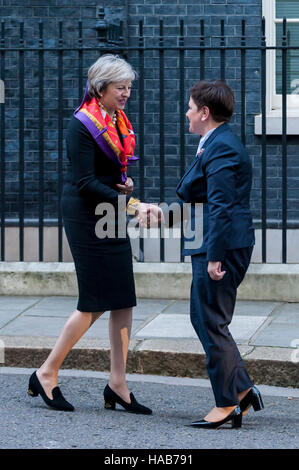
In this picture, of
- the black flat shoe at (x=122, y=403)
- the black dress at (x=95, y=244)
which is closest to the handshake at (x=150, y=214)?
the black dress at (x=95, y=244)

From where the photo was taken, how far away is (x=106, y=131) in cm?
522

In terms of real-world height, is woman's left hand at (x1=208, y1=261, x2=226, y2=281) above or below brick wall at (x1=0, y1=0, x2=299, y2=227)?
below

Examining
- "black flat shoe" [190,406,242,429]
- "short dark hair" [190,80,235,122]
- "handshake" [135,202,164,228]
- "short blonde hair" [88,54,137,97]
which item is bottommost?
"black flat shoe" [190,406,242,429]

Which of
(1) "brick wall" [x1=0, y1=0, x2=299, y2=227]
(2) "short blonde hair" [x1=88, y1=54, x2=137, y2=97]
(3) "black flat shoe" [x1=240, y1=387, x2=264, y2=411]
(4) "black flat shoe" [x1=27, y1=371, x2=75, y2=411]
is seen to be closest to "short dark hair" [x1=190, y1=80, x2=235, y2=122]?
(2) "short blonde hair" [x1=88, y1=54, x2=137, y2=97]

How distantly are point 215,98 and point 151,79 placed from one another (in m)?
4.42

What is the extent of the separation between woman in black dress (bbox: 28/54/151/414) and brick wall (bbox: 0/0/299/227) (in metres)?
3.93

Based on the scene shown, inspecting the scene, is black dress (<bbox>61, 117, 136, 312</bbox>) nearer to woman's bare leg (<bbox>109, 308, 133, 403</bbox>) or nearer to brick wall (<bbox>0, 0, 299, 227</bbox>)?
woman's bare leg (<bbox>109, 308, 133, 403</bbox>)

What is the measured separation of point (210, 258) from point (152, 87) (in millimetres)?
4662

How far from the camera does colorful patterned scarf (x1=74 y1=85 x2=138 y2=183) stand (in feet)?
17.0

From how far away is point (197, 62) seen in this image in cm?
928

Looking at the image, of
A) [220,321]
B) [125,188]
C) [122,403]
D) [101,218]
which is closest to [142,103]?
[125,188]
